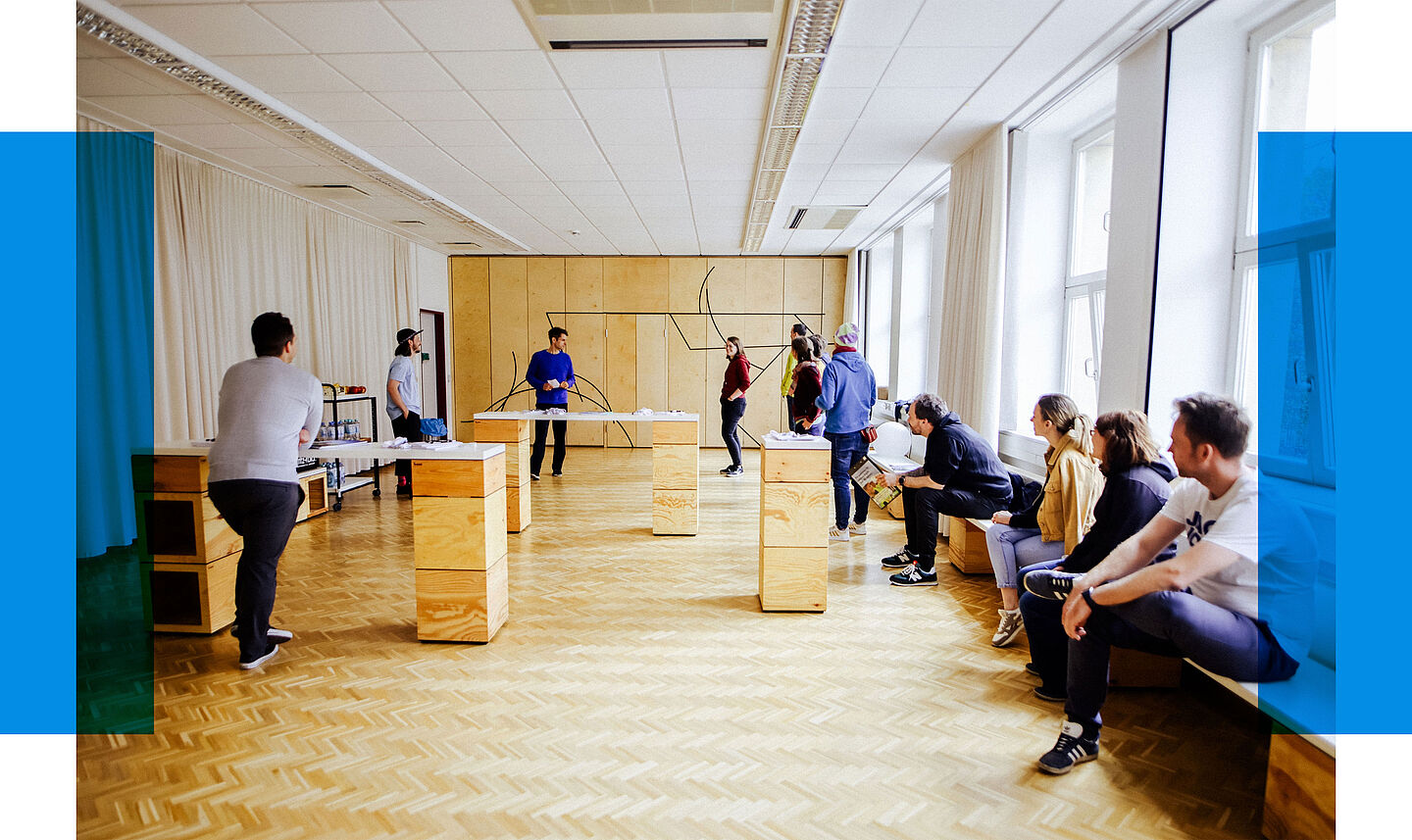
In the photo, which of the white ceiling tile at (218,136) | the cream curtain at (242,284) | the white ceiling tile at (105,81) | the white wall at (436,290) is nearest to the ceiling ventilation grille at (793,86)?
the white ceiling tile at (105,81)

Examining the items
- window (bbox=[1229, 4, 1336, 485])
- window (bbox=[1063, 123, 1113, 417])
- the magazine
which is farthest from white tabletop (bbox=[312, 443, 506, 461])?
window (bbox=[1063, 123, 1113, 417])

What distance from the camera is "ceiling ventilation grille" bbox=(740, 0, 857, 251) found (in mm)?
3113

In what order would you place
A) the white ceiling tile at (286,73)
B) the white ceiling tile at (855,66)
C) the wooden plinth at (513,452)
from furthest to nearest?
the wooden plinth at (513,452) → the white ceiling tile at (286,73) → the white ceiling tile at (855,66)

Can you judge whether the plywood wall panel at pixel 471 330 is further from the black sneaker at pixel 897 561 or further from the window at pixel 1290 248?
the window at pixel 1290 248

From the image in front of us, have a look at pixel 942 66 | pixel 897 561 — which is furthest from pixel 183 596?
pixel 942 66

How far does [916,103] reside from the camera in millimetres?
4305

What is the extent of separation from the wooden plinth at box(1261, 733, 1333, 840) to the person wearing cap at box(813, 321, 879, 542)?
139 inches

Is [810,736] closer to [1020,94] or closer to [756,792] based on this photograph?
[756,792]

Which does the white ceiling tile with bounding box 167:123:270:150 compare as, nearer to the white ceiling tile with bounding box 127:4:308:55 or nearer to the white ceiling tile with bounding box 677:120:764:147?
the white ceiling tile with bounding box 127:4:308:55

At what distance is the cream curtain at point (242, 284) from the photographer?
5531 millimetres

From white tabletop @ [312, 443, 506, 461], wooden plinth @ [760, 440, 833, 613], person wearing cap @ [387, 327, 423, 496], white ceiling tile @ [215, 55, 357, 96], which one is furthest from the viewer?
person wearing cap @ [387, 327, 423, 496]

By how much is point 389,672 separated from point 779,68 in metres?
3.57

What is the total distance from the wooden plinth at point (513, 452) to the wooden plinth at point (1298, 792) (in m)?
4.67
